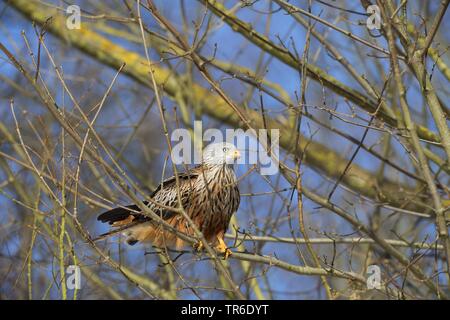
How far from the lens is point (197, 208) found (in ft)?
20.5

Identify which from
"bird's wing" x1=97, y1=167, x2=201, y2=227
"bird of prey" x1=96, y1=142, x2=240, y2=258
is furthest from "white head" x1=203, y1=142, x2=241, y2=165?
"bird's wing" x1=97, y1=167, x2=201, y2=227

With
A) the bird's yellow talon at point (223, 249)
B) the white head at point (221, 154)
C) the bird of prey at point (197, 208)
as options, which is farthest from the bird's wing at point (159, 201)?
the bird's yellow talon at point (223, 249)

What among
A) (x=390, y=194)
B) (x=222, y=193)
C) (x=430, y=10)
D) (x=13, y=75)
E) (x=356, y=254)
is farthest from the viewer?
(x=13, y=75)

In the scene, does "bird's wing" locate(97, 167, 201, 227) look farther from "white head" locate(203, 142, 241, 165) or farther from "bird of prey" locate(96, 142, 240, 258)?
"white head" locate(203, 142, 241, 165)

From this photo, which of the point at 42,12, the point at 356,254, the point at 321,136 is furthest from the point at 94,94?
the point at 356,254

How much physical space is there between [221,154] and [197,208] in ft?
2.18

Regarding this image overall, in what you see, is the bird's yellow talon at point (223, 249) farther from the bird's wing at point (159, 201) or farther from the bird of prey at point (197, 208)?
the bird's wing at point (159, 201)

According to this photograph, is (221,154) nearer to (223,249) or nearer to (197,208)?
(197,208)

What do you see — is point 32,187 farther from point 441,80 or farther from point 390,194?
point 441,80

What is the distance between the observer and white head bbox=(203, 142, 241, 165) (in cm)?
645

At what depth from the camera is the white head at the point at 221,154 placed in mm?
6445

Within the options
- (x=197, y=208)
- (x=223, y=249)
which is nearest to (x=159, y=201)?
(x=197, y=208)
